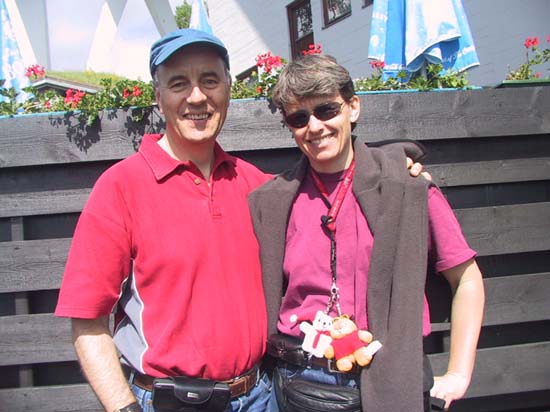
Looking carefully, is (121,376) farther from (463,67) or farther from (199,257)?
(463,67)

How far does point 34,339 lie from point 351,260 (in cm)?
219

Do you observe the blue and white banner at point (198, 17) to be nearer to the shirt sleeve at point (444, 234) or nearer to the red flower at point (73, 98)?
the red flower at point (73, 98)

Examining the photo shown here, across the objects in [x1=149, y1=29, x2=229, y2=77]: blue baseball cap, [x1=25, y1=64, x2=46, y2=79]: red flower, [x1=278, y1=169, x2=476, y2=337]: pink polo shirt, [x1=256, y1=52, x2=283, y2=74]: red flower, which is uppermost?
[x1=25, y1=64, x2=46, y2=79]: red flower

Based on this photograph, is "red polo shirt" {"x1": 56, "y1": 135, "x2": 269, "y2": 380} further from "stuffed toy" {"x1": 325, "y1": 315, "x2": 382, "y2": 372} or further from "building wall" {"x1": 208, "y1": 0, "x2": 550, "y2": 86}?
"building wall" {"x1": 208, "y1": 0, "x2": 550, "y2": 86}

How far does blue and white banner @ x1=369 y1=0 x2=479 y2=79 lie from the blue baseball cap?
202cm

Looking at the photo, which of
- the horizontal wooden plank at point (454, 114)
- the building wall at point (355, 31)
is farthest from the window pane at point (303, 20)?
the horizontal wooden plank at point (454, 114)

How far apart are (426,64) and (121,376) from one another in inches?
121

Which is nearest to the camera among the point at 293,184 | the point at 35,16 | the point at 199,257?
the point at 199,257

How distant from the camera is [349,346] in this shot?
73.0 inches

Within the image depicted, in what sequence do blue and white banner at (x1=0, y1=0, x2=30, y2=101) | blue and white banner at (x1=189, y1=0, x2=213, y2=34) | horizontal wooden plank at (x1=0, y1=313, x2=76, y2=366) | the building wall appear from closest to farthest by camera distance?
horizontal wooden plank at (x1=0, y1=313, x2=76, y2=366) → blue and white banner at (x1=0, y1=0, x2=30, y2=101) → blue and white banner at (x1=189, y1=0, x2=213, y2=34) → the building wall

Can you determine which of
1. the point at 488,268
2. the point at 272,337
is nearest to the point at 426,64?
the point at 488,268

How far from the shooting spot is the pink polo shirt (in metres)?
1.97

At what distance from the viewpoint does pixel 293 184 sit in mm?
2234

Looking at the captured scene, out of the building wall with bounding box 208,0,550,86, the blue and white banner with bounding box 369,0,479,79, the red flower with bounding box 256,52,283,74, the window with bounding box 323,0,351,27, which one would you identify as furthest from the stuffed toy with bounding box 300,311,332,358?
the window with bounding box 323,0,351,27
